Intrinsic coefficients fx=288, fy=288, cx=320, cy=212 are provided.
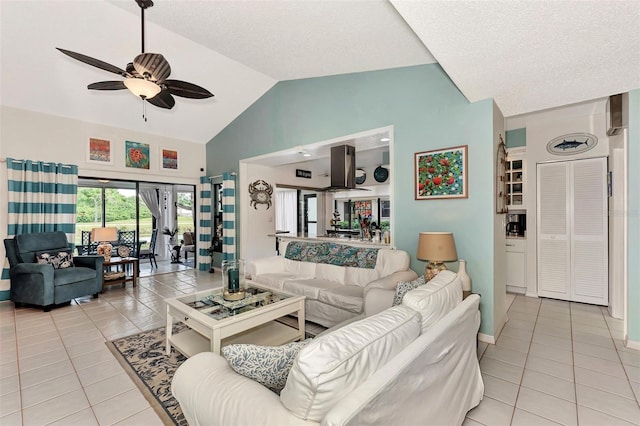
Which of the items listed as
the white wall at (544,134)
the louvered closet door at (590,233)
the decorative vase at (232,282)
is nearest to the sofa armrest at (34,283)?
the decorative vase at (232,282)

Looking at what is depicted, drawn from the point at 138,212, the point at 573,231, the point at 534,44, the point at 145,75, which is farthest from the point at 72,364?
the point at 573,231

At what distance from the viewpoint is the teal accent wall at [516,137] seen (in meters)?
4.54

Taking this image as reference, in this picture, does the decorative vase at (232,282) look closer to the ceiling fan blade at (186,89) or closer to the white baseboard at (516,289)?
the ceiling fan blade at (186,89)

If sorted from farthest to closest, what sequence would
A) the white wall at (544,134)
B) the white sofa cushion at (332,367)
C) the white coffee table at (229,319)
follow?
the white wall at (544,134), the white coffee table at (229,319), the white sofa cushion at (332,367)

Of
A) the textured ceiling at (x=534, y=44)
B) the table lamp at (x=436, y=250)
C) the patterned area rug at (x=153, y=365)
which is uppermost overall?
the textured ceiling at (x=534, y=44)

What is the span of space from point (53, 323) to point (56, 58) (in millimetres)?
3370

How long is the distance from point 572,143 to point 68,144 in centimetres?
784

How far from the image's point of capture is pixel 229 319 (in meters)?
2.24

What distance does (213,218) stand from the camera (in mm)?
6746

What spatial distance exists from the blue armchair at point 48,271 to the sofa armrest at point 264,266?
237 centimetres

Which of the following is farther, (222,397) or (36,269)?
(36,269)

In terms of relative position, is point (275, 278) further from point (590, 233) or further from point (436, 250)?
point (590, 233)

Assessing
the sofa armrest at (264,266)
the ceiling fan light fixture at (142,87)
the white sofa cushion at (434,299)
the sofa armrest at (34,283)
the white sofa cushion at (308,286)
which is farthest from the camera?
the sofa armrest at (264,266)

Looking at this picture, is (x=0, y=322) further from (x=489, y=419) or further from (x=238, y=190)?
(x=489, y=419)
